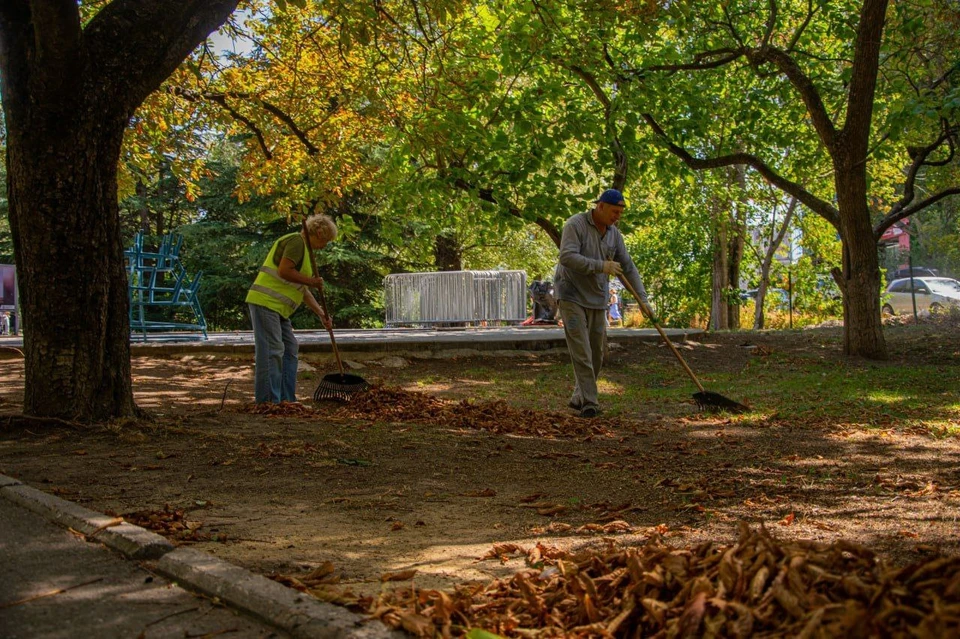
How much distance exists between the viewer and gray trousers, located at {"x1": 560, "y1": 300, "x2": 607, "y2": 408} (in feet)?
28.2

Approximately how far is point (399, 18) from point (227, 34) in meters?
2.45

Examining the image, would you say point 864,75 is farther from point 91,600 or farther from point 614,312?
point 614,312

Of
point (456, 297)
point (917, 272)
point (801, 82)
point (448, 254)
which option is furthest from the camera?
point (917, 272)

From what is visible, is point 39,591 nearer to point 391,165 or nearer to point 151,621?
point 151,621

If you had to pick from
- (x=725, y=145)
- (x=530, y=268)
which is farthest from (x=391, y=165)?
(x=530, y=268)

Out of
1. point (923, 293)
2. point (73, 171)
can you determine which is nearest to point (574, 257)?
point (73, 171)

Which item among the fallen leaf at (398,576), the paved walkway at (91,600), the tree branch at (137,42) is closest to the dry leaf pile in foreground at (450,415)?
the tree branch at (137,42)

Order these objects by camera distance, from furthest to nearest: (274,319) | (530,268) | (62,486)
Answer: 1. (530,268)
2. (274,319)
3. (62,486)

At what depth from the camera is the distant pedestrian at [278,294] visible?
28.1 ft

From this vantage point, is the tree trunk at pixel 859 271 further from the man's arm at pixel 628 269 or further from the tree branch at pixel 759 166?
the man's arm at pixel 628 269

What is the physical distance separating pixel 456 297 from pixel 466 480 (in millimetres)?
20500

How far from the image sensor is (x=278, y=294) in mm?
8609

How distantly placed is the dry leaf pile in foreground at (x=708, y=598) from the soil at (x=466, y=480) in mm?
425

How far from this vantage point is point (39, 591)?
3004 mm
